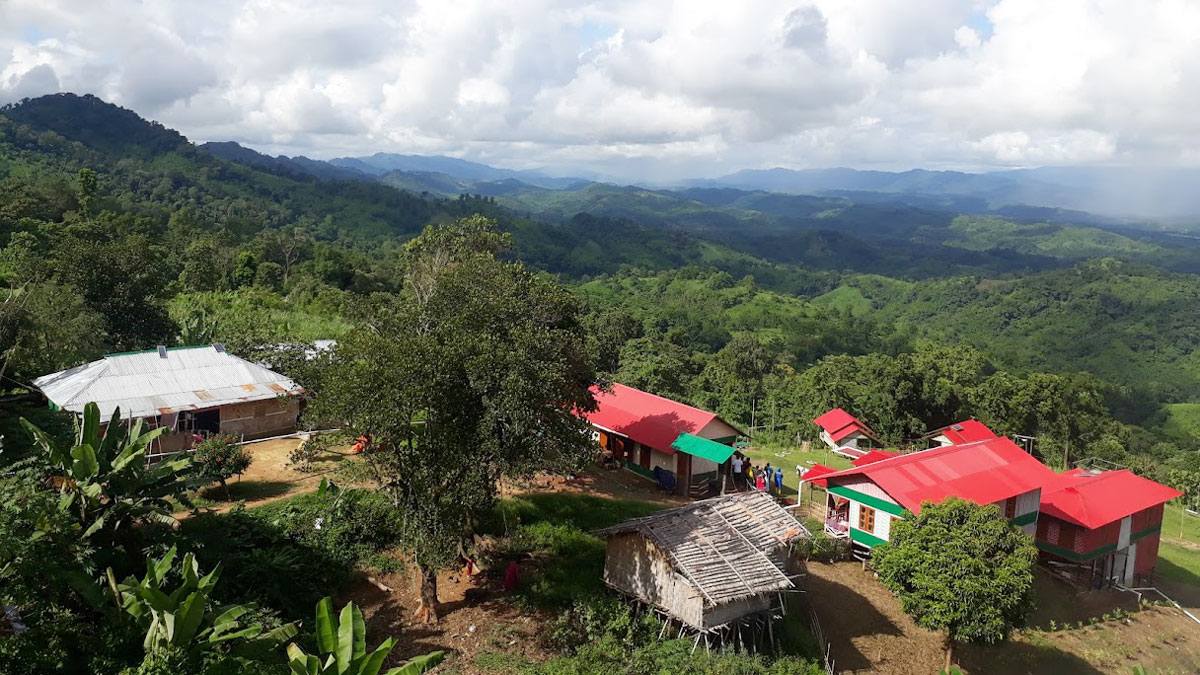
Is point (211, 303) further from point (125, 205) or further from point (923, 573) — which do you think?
point (125, 205)

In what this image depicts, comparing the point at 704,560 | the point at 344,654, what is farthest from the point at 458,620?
the point at 344,654

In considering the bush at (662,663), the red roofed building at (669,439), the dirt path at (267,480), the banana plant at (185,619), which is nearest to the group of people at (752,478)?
the red roofed building at (669,439)

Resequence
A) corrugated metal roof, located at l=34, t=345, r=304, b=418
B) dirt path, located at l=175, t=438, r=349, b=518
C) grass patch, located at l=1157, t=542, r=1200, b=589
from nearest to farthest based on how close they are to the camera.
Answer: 1. dirt path, located at l=175, t=438, r=349, b=518
2. corrugated metal roof, located at l=34, t=345, r=304, b=418
3. grass patch, located at l=1157, t=542, r=1200, b=589

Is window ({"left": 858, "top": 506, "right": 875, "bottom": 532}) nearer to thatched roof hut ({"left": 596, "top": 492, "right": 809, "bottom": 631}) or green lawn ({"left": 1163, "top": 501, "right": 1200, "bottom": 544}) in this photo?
thatched roof hut ({"left": 596, "top": 492, "right": 809, "bottom": 631})

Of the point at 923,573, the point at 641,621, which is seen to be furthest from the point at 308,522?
the point at 923,573

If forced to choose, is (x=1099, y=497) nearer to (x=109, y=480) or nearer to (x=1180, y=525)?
(x=1180, y=525)

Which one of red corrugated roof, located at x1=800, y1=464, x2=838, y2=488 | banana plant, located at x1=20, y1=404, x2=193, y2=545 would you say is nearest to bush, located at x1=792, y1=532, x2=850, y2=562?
red corrugated roof, located at x1=800, y1=464, x2=838, y2=488
